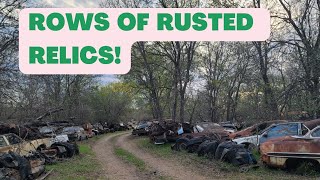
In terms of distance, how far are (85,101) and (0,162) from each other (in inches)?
1799

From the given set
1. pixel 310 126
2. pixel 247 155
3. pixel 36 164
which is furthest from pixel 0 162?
pixel 310 126

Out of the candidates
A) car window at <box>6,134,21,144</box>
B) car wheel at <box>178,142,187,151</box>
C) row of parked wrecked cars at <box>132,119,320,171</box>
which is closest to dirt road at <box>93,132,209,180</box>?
row of parked wrecked cars at <box>132,119,320,171</box>

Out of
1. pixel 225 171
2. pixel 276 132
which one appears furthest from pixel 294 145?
pixel 276 132

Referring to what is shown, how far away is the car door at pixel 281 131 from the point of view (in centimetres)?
1487

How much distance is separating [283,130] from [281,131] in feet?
0.33

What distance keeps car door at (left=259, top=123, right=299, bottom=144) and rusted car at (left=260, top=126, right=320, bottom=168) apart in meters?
3.43

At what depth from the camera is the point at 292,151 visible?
10.8m

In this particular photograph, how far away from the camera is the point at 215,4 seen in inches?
1080

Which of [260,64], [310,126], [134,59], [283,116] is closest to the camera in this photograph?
[310,126]

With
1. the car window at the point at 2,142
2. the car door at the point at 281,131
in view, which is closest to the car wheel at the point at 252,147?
the car door at the point at 281,131

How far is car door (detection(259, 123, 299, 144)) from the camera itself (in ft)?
48.8

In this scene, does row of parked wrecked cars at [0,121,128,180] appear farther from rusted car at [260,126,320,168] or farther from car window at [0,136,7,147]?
rusted car at [260,126,320,168]

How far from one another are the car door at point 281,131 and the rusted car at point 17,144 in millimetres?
9968

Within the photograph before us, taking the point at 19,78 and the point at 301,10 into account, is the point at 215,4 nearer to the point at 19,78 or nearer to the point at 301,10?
the point at 301,10
